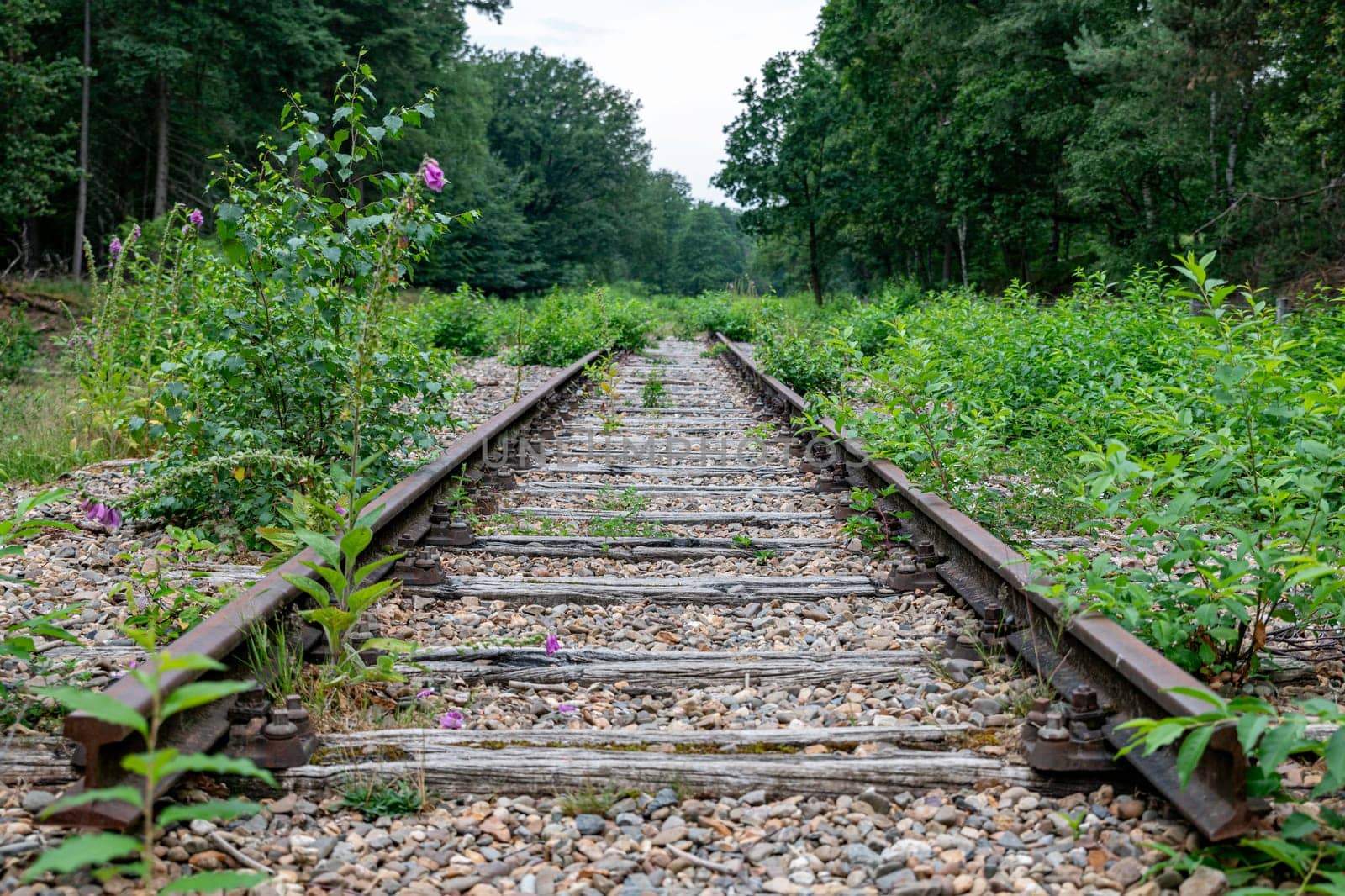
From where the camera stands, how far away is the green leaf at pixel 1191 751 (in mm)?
1770

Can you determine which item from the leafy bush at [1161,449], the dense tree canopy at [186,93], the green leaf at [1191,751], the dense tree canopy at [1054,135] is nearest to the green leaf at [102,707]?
the green leaf at [1191,751]

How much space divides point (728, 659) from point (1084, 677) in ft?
3.16

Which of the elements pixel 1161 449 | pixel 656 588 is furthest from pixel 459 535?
pixel 1161 449

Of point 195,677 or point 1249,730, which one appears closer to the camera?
point 1249,730

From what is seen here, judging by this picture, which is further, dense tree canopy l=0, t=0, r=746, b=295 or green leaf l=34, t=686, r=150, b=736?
dense tree canopy l=0, t=0, r=746, b=295

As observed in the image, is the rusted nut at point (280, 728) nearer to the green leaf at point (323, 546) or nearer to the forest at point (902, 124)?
the green leaf at point (323, 546)

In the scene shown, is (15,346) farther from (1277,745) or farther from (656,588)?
(1277,745)

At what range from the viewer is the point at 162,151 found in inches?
990

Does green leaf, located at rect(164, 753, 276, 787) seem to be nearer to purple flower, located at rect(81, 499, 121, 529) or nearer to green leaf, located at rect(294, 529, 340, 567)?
green leaf, located at rect(294, 529, 340, 567)

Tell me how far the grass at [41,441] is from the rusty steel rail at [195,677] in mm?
1701

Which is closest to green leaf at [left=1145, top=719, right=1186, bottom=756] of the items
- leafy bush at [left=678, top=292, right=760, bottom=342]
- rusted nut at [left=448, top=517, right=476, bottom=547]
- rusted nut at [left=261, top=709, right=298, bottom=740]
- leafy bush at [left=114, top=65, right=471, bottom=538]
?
rusted nut at [left=261, top=709, right=298, bottom=740]

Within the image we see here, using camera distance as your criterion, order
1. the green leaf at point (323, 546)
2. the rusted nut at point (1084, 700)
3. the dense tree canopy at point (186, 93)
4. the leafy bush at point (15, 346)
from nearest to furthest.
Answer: the rusted nut at point (1084, 700) < the green leaf at point (323, 546) < the leafy bush at point (15, 346) < the dense tree canopy at point (186, 93)

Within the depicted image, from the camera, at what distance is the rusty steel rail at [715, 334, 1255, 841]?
185 cm

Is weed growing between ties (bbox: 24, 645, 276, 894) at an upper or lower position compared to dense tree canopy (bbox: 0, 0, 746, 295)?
lower
